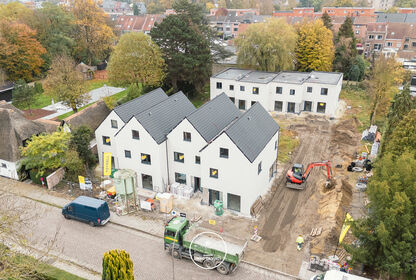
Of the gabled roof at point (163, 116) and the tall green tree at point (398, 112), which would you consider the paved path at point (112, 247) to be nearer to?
the gabled roof at point (163, 116)

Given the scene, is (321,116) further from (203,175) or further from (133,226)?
(133,226)

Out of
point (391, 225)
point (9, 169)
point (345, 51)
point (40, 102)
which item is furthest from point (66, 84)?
point (345, 51)

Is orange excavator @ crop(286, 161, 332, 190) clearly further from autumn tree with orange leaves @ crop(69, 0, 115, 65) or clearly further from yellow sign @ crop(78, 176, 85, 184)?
autumn tree with orange leaves @ crop(69, 0, 115, 65)

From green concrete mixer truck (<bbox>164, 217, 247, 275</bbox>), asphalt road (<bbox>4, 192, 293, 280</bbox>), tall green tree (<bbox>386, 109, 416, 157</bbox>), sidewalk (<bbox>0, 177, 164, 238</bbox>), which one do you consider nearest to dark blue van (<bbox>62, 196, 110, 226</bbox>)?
asphalt road (<bbox>4, 192, 293, 280</bbox>)

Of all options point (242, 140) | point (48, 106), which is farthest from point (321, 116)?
point (48, 106)

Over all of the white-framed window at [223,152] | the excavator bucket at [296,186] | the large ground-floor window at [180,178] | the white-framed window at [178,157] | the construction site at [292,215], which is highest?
the white-framed window at [223,152]

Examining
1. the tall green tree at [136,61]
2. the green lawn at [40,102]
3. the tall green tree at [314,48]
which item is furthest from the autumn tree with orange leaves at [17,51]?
the tall green tree at [314,48]
